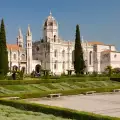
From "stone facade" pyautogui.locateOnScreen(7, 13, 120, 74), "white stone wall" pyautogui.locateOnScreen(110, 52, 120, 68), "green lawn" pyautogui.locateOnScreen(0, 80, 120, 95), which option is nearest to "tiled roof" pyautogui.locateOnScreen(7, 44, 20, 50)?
"stone facade" pyautogui.locateOnScreen(7, 13, 120, 74)

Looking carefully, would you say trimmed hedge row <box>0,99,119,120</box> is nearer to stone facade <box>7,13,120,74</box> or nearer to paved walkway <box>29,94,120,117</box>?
paved walkway <box>29,94,120,117</box>

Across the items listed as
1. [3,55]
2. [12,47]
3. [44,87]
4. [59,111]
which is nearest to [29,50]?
[12,47]

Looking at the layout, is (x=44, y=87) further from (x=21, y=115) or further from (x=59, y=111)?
(x=59, y=111)

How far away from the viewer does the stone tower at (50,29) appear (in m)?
77.7

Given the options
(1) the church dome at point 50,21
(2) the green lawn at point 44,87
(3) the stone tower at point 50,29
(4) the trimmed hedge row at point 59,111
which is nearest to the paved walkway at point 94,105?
(4) the trimmed hedge row at point 59,111

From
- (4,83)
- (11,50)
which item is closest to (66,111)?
(4,83)

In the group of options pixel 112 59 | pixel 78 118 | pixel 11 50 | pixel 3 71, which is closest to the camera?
pixel 78 118

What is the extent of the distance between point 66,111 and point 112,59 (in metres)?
72.7

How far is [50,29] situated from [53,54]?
687 centimetres

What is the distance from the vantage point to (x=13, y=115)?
12703 mm

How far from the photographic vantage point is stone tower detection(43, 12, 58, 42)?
77688 millimetres

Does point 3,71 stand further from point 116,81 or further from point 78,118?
point 78,118

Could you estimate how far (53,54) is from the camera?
75500 millimetres

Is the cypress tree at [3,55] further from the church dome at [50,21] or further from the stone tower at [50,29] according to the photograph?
the church dome at [50,21]
